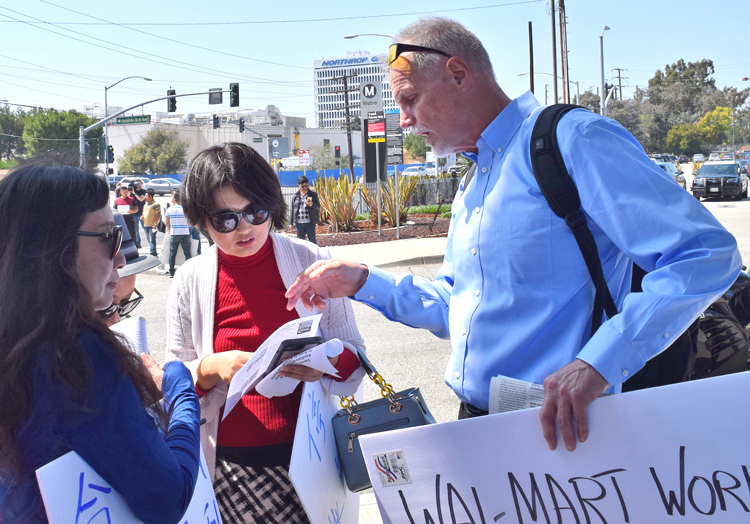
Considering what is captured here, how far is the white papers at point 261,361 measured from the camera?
167 centimetres

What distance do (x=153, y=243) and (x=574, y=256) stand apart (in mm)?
16475

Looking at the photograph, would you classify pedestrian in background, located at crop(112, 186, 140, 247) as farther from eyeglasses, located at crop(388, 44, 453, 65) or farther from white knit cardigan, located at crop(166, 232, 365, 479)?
eyeglasses, located at crop(388, 44, 453, 65)

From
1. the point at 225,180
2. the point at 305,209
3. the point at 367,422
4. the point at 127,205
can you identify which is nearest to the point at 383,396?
the point at 367,422

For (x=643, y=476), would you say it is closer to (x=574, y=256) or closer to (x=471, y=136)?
(x=574, y=256)

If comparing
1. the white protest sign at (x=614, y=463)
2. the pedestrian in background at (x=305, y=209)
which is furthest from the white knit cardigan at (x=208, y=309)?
the pedestrian in background at (x=305, y=209)

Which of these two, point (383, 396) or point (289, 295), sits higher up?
point (289, 295)

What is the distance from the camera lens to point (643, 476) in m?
1.37

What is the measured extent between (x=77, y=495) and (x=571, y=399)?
105 cm

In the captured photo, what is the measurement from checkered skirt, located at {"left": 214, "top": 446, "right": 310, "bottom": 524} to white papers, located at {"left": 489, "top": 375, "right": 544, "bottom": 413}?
733 mm

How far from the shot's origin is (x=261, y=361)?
173 cm

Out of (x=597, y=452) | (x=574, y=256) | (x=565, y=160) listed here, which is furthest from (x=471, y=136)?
(x=597, y=452)

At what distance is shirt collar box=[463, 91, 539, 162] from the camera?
5.82 ft

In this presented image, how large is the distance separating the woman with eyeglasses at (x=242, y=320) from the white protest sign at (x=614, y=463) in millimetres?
609

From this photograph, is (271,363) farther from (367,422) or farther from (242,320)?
(242,320)
